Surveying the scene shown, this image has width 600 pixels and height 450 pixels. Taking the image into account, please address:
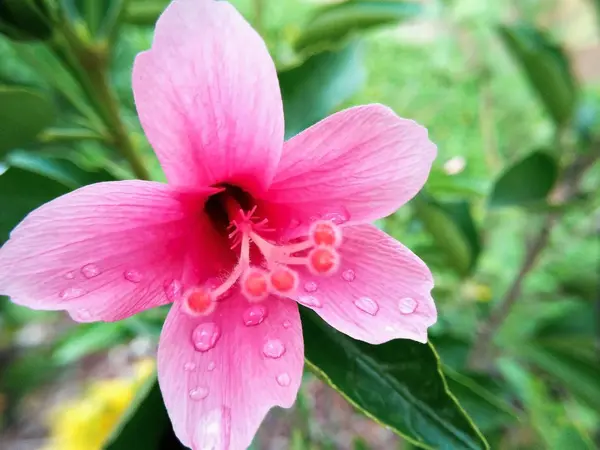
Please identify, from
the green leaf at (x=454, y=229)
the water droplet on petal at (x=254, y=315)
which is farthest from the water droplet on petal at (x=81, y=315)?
the green leaf at (x=454, y=229)

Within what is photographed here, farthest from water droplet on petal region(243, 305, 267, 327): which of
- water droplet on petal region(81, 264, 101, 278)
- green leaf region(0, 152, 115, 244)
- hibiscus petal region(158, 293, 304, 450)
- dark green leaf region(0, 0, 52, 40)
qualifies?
dark green leaf region(0, 0, 52, 40)

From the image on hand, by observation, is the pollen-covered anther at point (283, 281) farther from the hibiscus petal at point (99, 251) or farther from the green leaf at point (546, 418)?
the green leaf at point (546, 418)

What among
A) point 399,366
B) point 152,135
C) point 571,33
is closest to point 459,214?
point 399,366

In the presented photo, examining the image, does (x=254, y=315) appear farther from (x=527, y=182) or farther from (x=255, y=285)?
(x=527, y=182)

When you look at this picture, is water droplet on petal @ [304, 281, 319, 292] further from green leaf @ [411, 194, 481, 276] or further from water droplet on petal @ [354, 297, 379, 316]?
green leaf @ [411, 194, 481, 276]

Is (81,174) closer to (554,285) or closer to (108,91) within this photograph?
(108,91)

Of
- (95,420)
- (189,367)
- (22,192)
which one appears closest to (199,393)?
(189,367)
